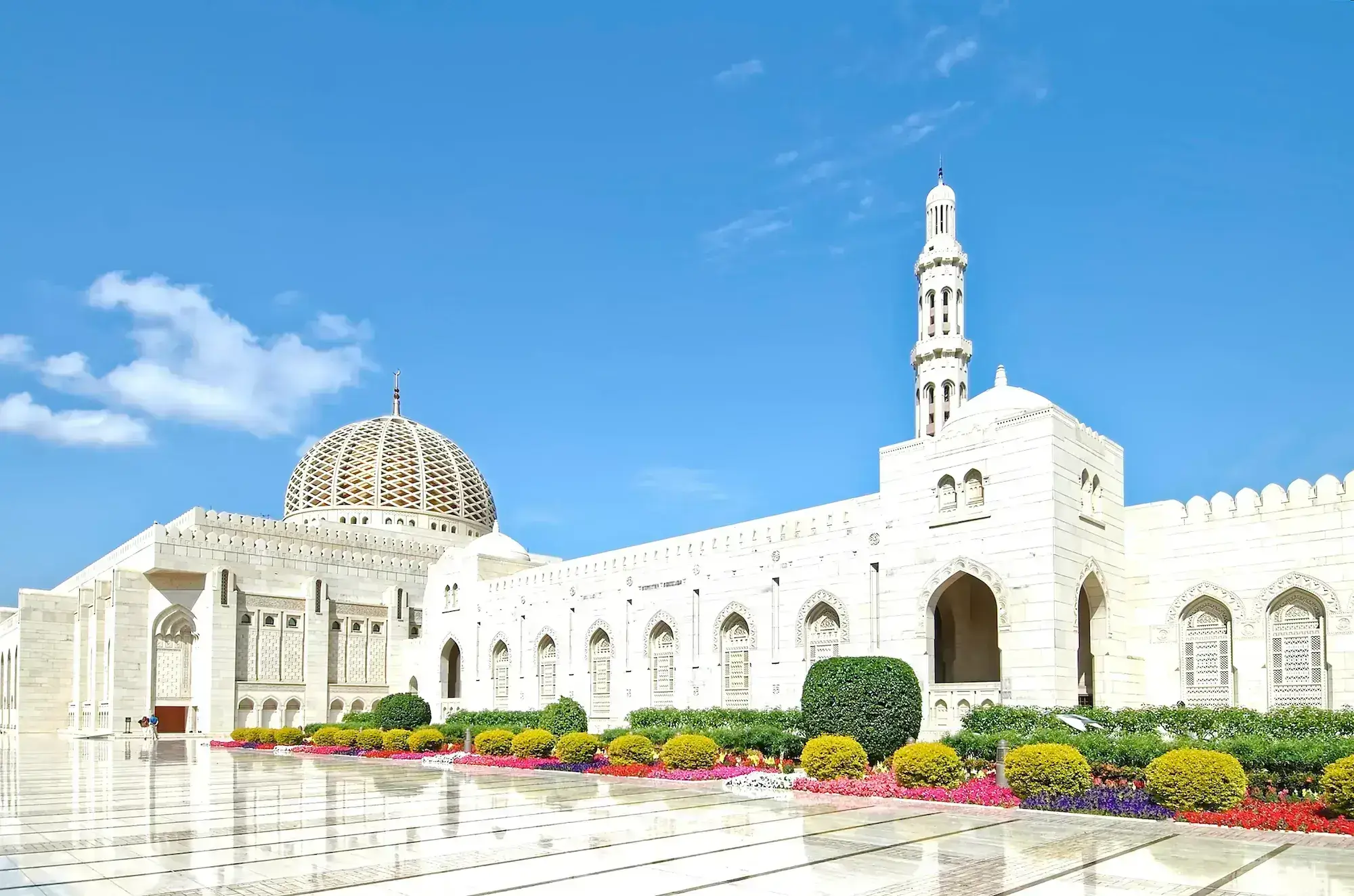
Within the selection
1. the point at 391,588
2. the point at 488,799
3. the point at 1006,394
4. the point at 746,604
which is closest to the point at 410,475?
the point at 391,588

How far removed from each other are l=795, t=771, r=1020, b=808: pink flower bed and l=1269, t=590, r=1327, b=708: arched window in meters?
7.58

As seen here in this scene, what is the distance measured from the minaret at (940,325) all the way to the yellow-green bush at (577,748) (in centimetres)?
1358

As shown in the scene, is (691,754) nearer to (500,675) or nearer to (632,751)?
(632,751)

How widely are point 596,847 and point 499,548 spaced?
98.4ft

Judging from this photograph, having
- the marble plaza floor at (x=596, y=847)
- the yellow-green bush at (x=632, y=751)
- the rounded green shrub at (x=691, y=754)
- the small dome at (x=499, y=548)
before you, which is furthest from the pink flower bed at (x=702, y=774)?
the small dome at (x=499, y=548)

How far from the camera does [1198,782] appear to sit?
41.1 ft

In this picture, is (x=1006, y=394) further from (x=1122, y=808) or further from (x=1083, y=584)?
(x=1122, y=808)

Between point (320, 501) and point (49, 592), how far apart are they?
10.5 metres

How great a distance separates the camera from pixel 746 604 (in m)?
27.9

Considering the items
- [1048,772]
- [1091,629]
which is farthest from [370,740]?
[1048,772]

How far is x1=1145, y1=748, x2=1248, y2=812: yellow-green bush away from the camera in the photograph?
12461 mm

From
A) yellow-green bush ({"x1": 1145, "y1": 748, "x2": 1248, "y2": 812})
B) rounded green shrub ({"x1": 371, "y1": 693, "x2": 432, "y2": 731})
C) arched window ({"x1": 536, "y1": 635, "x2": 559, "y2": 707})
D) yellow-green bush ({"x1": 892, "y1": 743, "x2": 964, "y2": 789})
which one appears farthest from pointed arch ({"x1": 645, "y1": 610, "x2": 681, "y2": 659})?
yellow-green bush ({"x1": 1145, "y1": 748, "x2": 1248, "y2": 812})

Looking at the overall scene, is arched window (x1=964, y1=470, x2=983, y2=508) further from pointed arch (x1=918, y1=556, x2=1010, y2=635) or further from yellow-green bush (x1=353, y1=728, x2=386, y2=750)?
yellow-green bush (x1=353, y1=728, x2=386, y2=750)

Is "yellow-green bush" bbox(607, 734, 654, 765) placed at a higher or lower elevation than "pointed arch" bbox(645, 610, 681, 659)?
lower
